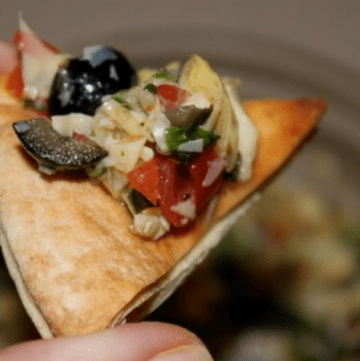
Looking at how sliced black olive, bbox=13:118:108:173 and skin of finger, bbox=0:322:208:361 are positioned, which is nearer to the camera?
skin of finger, bbox=0:322:208:361

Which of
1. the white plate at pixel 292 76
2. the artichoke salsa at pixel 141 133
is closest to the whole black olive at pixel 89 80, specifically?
the artichoke salsa at pixel 141 133

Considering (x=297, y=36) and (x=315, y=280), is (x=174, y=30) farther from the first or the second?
(x=315, y=280)

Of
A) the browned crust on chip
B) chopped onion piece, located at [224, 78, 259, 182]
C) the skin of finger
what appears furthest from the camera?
chopped onion piece, located at [224, 78, 259, 182]

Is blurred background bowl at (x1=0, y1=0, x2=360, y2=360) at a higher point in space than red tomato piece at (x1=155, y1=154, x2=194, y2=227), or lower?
lower

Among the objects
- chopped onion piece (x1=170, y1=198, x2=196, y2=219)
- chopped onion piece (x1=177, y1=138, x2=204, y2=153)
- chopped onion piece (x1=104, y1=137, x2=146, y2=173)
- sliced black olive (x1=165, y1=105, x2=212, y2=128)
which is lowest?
chopped onion piece (x1=170, y1=198, x2=196, y2=219)

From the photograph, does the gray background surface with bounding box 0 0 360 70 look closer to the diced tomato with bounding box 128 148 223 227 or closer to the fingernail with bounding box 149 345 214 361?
the diced tomato with bounding box 128 148 223 227

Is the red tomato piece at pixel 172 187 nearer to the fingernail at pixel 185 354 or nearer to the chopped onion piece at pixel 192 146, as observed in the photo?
the chopped onion piece at pixel 192 146

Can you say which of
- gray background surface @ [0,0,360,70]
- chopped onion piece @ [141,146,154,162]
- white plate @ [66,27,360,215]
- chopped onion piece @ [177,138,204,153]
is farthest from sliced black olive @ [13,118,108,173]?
gray background surface @ [0,0,360,70]
